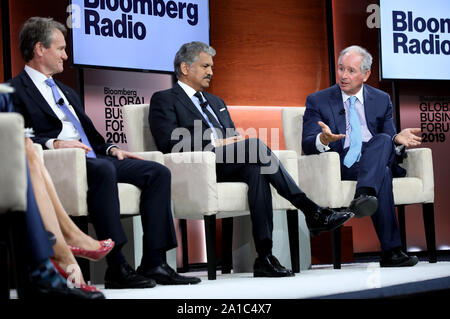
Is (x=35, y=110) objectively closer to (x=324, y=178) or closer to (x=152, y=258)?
(x=152, y=258)

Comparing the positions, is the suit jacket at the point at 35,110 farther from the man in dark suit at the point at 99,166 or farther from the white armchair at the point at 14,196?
the white armchair at the point at 14,196

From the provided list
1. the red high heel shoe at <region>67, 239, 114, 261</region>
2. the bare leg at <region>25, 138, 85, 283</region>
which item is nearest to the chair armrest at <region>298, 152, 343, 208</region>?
the red high heel shoe at <region>67, 239, 114, 261</region>

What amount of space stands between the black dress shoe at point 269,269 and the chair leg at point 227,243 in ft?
2.93

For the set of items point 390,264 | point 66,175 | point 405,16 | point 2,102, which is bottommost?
point 390,264

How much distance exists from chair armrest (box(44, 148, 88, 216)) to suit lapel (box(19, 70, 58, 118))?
0.79ft

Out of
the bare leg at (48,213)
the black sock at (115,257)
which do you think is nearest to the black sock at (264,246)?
the black sock at (115,257)

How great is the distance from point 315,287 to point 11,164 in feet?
4.44

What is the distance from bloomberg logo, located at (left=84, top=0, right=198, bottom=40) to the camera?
491cm

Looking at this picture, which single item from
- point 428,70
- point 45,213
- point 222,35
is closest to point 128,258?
point 45,213

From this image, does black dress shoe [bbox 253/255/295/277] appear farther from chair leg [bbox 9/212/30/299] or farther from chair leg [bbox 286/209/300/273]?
chair leg [bbox 9/212/30/299]

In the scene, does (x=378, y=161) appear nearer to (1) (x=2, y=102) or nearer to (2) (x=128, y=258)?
(2) (x=128, y=258)

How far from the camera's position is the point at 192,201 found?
3.93 m

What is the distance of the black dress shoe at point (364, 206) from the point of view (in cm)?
394
